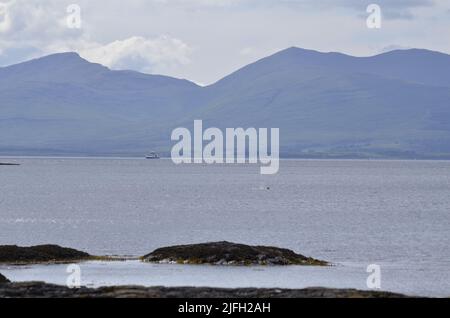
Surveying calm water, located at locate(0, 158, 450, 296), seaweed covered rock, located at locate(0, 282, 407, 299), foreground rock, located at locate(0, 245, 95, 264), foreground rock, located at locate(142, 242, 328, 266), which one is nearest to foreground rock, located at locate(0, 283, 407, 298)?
seaweed covered rock, located at locate(0, 282, 407, 299)

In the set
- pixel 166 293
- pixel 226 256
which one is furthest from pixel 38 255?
pixel 166 293

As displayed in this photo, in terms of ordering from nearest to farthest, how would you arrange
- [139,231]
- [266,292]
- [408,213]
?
[266,292]
[139,231]
[408,213]

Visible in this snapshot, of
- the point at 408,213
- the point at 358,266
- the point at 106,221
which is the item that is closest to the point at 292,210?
the point at 408,213

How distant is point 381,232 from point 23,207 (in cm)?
5540

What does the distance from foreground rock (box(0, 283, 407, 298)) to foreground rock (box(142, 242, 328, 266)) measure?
22.5m

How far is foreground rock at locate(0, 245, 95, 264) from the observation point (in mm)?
56250

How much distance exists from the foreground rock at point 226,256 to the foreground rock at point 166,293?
22.5 m

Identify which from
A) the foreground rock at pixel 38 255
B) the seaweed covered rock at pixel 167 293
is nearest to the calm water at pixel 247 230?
the foreground rock at pixel 38 255

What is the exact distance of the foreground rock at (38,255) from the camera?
185 feet

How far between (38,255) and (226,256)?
10.3 meters
